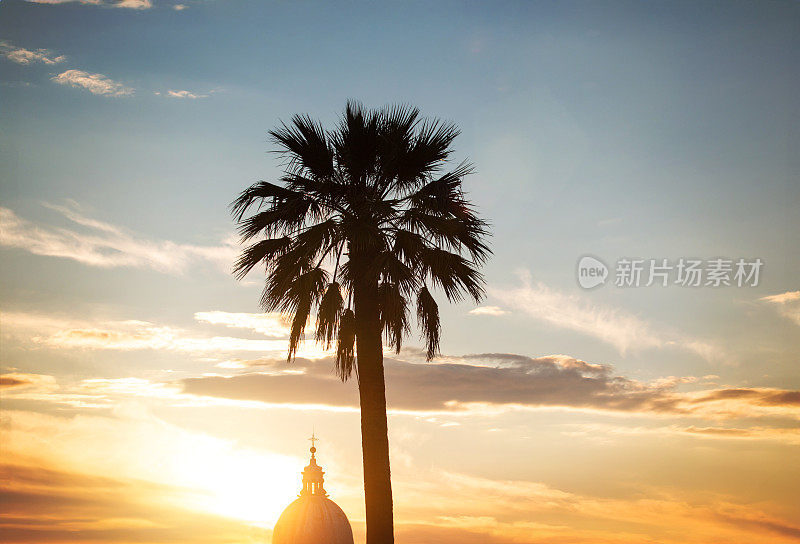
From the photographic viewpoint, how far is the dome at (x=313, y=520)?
173 feet

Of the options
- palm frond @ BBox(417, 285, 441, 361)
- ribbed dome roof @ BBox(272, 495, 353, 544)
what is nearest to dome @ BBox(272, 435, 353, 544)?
ribbed dome roof @ BBox(272, 495, 353, 544)

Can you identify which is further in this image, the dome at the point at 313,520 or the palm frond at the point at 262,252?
the dome at the point at 313,520

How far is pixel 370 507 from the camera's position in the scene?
1900 centimetres

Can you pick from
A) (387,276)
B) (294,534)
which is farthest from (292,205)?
(294,534)

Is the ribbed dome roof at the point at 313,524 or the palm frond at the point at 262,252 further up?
the palm frond at the point at 262,252

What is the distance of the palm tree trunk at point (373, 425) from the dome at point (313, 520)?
35301mm

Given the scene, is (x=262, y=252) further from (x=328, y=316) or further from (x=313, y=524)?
(x=313, y=524)

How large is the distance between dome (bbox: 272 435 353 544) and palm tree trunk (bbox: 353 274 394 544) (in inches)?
1390

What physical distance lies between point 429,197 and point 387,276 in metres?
2.40

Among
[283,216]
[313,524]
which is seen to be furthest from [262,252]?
[313,524]

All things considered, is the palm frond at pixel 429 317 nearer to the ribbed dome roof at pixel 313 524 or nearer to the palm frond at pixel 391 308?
the palm frond at pixel 391 308

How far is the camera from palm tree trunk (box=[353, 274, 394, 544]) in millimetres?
18922

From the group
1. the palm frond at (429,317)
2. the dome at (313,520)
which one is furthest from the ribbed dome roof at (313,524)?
the palm frond at (429,317)

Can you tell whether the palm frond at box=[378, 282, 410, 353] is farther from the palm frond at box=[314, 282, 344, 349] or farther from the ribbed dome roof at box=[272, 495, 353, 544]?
the ribbed dome roof at box=[272, 495, 353, 544]
